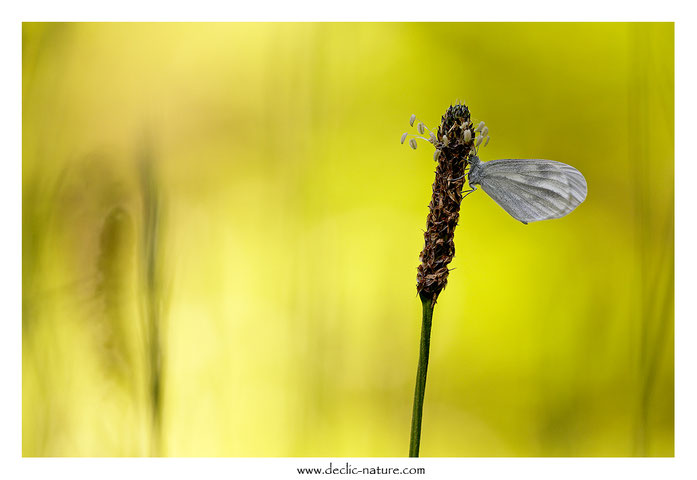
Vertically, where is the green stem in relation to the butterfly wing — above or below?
below

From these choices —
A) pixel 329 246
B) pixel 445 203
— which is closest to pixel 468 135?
pixel 445 203

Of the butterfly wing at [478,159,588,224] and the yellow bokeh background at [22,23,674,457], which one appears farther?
the yellow bokeh background at [22,23,674,457]

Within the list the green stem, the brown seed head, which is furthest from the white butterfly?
the green stem

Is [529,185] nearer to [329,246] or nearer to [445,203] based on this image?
[445,203]

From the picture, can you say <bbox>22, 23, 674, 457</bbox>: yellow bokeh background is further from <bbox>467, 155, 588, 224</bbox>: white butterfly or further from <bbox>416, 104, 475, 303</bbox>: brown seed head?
<bbox>416, 104, 475, 303</bbox>: brown seed head

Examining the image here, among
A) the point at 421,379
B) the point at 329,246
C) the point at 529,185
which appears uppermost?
the point at 529,185

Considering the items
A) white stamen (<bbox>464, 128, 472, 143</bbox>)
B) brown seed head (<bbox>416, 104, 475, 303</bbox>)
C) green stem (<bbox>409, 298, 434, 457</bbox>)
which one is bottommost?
green stem (<bbox>409, 298, 434, 457</bbox>)
